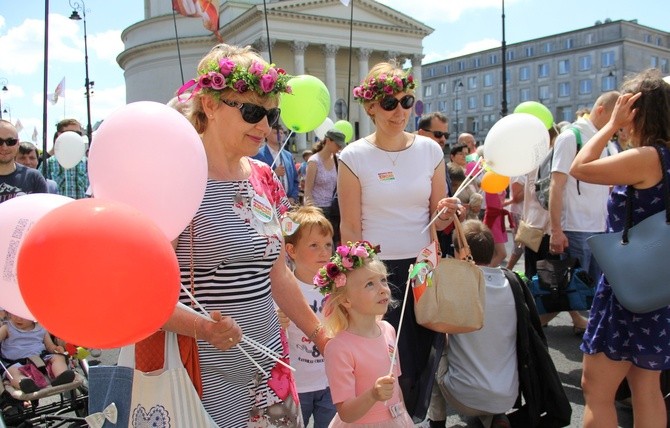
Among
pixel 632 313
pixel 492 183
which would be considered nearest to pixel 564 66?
pixel 492 183

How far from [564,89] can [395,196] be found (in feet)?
278

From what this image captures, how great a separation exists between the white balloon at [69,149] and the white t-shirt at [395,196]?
675cm

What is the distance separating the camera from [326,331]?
2.74 metres

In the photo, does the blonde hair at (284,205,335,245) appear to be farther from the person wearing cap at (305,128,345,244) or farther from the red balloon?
the person wearing cap at (305,128,345,244)

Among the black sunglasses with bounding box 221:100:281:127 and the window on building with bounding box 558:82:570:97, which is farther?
the window on building with bounding box 558:82:570:97

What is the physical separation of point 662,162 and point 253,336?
7.06 ft

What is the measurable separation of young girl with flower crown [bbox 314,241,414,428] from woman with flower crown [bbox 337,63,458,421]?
72 centimetres

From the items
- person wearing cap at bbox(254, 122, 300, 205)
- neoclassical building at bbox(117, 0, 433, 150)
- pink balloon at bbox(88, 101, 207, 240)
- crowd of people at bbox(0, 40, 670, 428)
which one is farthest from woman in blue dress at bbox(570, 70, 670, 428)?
neoclassical building at bbox(117, 0, 433, 150)

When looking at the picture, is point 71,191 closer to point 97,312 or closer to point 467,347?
point 467,347

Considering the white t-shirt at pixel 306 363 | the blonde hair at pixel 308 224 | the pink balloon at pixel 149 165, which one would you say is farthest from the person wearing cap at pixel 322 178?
the pink balloon at pixel 149 165

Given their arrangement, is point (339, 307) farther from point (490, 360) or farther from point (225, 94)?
point (490, 360)

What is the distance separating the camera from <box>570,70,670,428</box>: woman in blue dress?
116 inches

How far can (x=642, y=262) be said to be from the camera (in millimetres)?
2865

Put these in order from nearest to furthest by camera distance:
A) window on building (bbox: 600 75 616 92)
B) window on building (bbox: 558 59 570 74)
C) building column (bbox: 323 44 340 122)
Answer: building column (bbox: 323 44 340 122)
window on building (bbox: 600 75 616 92)
window on building (bbox: 558 59 570 74)
